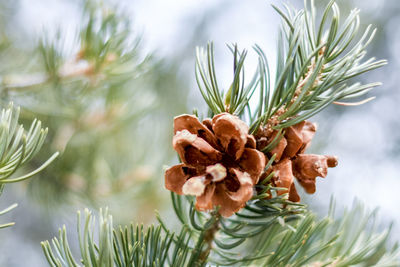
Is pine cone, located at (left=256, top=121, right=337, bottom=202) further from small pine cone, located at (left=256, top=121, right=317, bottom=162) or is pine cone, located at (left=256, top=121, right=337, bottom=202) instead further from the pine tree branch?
the pine tree branch

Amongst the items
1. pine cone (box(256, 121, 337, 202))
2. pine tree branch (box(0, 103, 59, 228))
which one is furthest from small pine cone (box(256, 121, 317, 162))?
pine tree branch (box(0, 103, 59, 228))

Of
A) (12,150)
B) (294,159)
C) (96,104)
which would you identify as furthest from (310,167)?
(96,104)

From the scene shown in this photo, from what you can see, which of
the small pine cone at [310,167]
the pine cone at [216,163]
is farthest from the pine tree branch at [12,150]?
the small pine cone at [310,167]

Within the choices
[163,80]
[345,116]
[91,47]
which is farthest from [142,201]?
[345,116]

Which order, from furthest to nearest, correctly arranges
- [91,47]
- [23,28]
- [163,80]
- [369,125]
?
[369,125] → [163,80] → [23,28] → [91,47]

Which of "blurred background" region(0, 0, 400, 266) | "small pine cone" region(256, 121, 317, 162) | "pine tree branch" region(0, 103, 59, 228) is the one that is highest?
"blurred background" region(0, 0, 400, 266)

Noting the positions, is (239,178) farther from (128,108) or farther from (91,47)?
(128,108)

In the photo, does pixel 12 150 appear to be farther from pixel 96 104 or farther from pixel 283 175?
pixel 96 104

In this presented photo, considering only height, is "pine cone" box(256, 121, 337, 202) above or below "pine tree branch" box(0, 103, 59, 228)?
below
